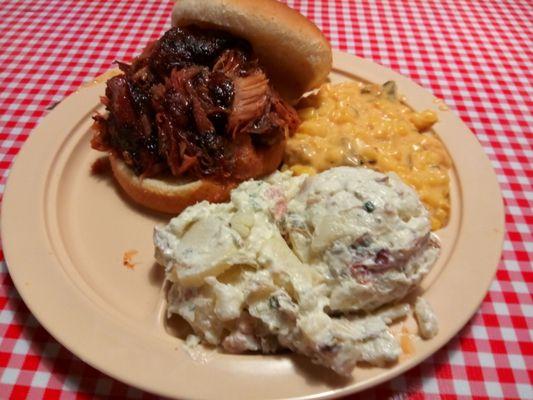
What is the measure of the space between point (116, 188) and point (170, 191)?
380 mm

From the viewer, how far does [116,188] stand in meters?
2.31

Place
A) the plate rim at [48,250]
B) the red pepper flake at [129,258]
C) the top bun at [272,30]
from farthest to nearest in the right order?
the top bun at [272,30] < the red pepper flake at [129,258] < the plate rim at [48,250]

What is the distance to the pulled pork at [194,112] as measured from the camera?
6.81 ft

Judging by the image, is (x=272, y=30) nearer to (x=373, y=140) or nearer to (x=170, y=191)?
(x=373, y=140)

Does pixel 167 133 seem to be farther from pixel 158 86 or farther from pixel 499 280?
pixel 499 280

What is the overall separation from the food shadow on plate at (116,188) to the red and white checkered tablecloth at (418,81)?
1.68 ft

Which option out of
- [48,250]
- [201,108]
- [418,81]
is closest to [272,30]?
[201,108]

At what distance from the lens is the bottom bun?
81.6 inches

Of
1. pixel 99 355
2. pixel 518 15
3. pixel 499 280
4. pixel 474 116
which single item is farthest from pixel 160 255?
pixel 518 15

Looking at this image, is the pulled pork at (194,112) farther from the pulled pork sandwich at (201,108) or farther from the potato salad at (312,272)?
the potato salad at (312,272)

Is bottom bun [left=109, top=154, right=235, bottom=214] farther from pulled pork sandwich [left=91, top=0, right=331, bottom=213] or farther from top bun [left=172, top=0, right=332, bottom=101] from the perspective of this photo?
top bun [left=172, top=0, right=332, bottom=101]

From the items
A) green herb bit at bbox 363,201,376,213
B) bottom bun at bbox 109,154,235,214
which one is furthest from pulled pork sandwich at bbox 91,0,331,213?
green herb bit at bbox 363,201,376,213

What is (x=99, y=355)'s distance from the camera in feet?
5.04

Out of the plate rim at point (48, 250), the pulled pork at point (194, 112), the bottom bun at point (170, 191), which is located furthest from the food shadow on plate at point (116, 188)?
the plate rim at point (48, 250)
